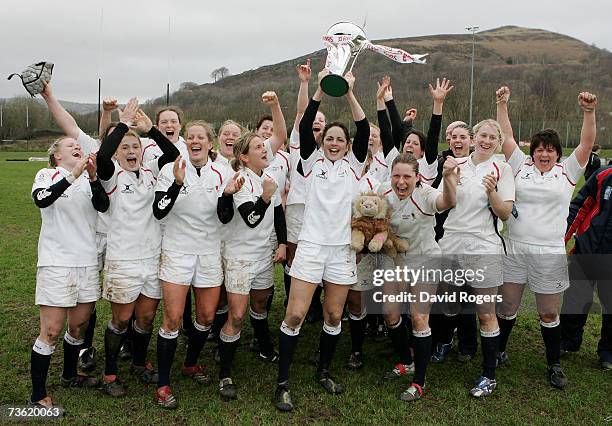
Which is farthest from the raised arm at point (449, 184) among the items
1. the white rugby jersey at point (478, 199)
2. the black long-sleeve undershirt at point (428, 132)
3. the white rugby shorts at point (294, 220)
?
the white rugby shorts at point (294, 220)

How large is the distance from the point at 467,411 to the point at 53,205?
3.83 m

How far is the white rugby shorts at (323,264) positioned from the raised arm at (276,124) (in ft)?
4.54

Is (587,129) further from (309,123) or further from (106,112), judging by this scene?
(106,112)

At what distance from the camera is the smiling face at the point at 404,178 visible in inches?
177

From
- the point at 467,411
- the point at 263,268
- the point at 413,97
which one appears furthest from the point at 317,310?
the point at 413,97

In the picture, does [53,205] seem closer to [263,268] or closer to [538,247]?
[263,268]

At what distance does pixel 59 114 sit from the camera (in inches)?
179

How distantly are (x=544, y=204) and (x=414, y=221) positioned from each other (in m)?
1.20

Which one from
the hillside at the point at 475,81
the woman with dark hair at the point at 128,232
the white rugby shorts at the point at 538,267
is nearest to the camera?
the woman with dark hair at the point at 128,232

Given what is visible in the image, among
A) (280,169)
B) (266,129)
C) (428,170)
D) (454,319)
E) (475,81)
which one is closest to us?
(428,170)

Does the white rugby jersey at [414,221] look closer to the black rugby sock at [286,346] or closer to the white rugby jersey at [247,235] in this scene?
the white rugby jersey at [247,235]

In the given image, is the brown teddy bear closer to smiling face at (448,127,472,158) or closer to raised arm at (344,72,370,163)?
raised arm at (344,72,370,163)

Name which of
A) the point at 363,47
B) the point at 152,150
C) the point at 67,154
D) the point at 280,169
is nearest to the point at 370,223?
the point at 280,169

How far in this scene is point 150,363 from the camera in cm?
507
